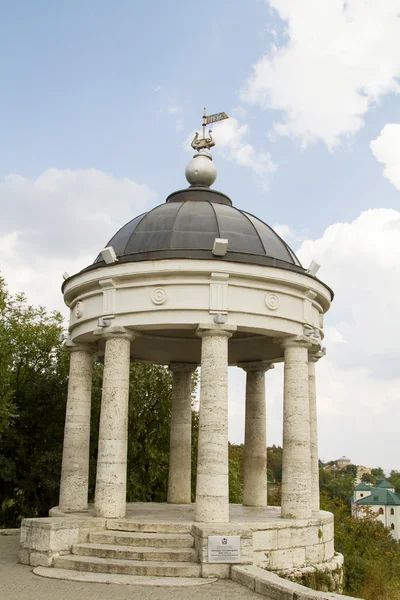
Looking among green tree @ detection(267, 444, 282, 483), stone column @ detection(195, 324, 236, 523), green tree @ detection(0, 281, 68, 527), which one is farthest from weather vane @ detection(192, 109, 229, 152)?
green tree @ detection(267, 444, 282, 483)

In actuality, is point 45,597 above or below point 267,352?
below

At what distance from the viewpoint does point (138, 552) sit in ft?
50.5

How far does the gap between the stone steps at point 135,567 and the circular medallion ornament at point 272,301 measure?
25.7 ft

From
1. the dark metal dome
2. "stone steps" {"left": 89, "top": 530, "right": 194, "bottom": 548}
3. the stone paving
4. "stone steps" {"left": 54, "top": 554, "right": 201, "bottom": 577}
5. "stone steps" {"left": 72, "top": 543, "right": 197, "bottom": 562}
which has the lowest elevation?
the stone paving

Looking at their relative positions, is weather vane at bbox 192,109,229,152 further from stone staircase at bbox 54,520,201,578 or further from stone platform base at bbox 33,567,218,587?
stone platform base at bbox 33,567,218,587

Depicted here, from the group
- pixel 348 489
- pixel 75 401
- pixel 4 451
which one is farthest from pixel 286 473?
pixel 348 489

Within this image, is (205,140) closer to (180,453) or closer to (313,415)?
(313,415)

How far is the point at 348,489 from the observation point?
350 ft

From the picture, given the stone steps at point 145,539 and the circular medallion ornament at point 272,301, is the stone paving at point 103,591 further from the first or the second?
the circular medallion ornament at point 272,301

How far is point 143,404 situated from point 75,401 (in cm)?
1839

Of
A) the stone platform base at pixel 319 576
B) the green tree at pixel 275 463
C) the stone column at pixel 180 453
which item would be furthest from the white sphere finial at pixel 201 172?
the green tree at pixel 275 463

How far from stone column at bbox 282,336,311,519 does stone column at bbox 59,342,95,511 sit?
7033 millimetres

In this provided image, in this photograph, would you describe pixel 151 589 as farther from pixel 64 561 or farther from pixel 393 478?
pixel 393 478

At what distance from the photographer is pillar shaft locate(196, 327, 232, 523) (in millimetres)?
17062
